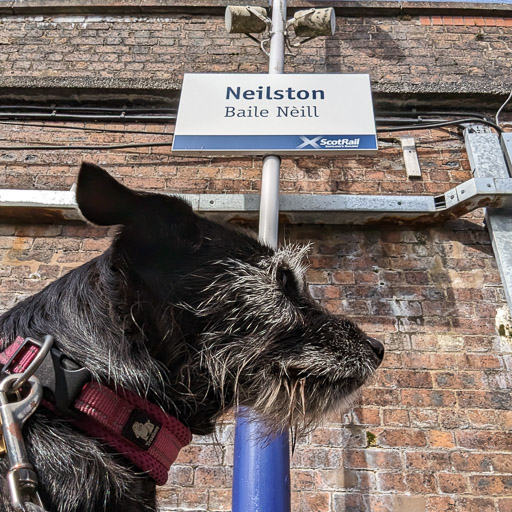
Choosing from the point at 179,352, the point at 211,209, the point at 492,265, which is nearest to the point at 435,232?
the point at 492,265

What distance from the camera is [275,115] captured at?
274 centimetres

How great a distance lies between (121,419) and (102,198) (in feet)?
1.78

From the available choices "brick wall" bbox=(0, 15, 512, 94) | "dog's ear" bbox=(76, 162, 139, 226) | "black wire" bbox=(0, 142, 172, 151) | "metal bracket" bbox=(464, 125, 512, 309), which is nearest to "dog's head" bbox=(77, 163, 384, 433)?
"dog's ear" bbox=(76, 162, 139, 226)

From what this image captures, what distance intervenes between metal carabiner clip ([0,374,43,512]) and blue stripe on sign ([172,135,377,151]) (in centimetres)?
190

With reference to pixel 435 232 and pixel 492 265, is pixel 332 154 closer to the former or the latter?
pixel 435 232

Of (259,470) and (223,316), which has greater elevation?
(223,316)

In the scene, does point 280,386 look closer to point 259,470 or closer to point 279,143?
point 259,470

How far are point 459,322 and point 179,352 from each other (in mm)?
2079

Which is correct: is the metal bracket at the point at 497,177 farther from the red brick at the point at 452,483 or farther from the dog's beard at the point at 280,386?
the dog's beard at the point at 280,386

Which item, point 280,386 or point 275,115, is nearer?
point 280,386

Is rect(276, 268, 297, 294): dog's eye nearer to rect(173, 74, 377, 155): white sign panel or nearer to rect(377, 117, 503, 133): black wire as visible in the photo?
rect(173, 74, 377, 155): white sign panel

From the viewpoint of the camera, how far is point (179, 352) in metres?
1.34

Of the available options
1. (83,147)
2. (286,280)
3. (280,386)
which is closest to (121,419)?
(280,386)

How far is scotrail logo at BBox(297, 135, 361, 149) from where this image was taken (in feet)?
8.51
